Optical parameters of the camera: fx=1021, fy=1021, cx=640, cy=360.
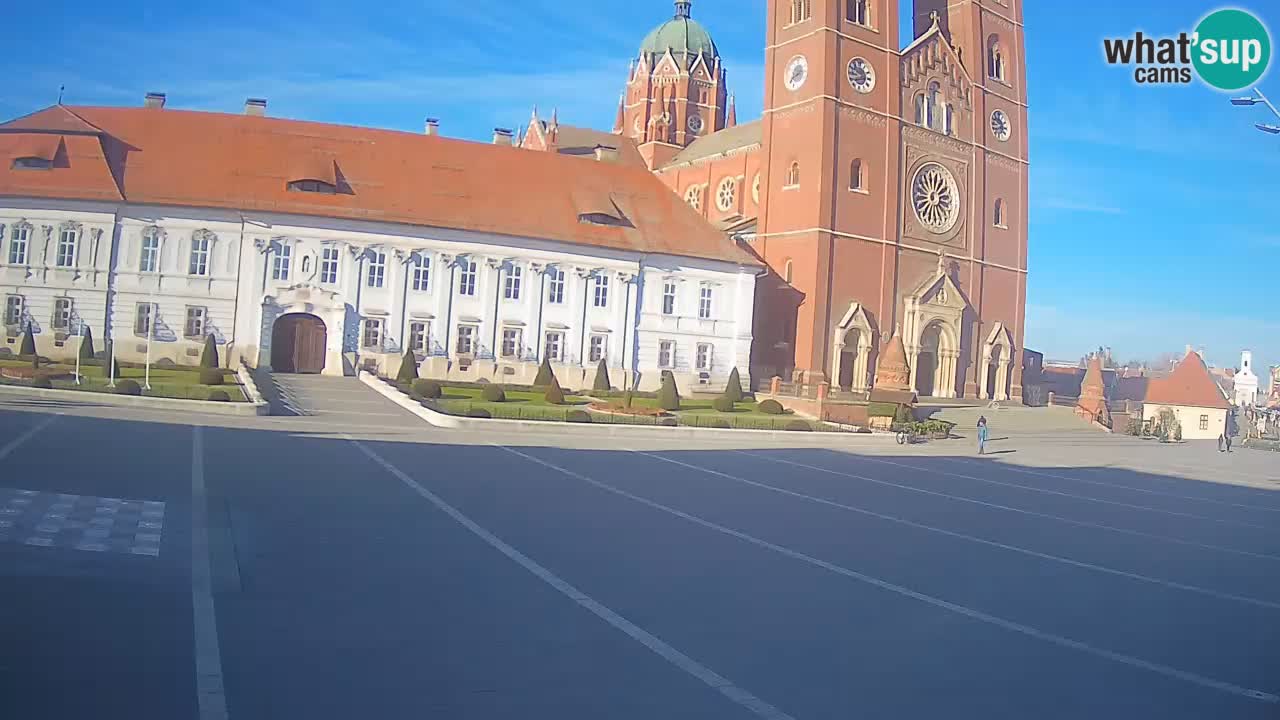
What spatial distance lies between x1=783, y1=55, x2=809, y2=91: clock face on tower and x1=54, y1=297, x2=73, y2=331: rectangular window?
36674 mm

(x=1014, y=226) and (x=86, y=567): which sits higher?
(x=1014, y=226)

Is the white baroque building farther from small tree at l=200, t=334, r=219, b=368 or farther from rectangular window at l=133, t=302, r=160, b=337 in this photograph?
small tree at l=200, t=334, r=219, b=368

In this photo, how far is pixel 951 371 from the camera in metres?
57.6

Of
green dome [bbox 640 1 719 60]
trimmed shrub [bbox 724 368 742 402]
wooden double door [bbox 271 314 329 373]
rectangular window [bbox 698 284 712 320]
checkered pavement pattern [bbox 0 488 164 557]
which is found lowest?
checkered pavement pattern [bbox 0 488 164 557]

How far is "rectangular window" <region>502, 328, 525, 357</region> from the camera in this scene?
1855 inches

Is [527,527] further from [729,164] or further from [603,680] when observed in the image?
[729,164]

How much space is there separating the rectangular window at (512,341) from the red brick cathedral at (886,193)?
13.5 m

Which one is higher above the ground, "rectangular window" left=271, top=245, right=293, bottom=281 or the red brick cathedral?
the red brick cathedral

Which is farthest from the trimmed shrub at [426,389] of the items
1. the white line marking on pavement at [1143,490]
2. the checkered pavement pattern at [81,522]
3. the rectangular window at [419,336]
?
the checkered pavement pattern at [81,522]

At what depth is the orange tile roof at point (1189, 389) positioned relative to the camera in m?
77.1

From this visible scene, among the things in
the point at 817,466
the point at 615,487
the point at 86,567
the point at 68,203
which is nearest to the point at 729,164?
the point at 68,203

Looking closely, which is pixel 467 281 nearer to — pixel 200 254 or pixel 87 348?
pixel 200 254

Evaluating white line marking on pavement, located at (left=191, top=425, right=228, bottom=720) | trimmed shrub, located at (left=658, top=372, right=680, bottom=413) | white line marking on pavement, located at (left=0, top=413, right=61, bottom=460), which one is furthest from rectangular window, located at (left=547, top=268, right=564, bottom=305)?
white line marking on pavement, located at (left=191, top=425, right=228, bottom=720)

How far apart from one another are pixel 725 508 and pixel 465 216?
33178 millimetres
